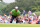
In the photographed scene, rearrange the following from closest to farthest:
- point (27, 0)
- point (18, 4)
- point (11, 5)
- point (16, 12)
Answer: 1. point (16, 12)
2. point (11, 5)
3. point (18, 4)
4. point (27, 0)

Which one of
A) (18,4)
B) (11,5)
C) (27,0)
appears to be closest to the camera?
(11,5)

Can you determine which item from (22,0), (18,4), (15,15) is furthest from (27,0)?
(15,15)

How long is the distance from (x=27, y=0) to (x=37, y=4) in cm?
132

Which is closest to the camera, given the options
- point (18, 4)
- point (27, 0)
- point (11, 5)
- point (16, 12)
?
point (16, 12)

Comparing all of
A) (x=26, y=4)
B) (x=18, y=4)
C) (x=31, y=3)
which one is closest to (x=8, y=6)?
(x=18, y=4)

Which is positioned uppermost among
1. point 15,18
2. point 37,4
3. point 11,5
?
point 37,4

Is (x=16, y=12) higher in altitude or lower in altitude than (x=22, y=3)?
lower

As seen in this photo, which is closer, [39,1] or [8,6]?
[8,6]

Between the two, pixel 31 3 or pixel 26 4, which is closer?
pixel 26 4

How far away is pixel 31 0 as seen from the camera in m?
14.5

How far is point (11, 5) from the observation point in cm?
1160

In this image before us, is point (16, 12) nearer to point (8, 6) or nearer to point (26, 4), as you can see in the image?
point (8, 6)

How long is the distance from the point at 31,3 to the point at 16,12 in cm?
1039

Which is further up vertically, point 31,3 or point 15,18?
point 31,3
